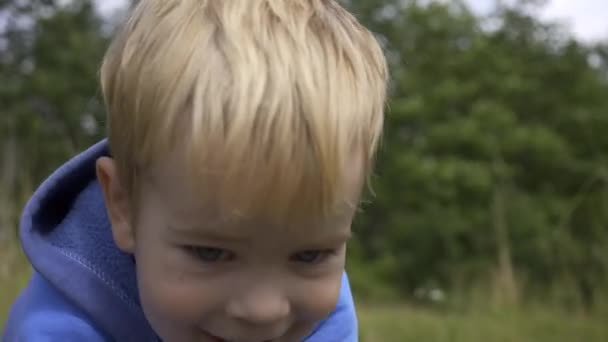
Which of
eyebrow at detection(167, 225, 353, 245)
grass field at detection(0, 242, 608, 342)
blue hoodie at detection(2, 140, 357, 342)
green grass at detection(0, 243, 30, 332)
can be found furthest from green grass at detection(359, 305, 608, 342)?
eyebrow at detection(167, 225, 353, 245)

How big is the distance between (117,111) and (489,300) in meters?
4.51

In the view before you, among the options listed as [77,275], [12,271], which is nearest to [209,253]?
[77,275]

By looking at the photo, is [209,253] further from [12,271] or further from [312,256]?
[12,271]

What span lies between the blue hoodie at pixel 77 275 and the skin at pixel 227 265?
241mm

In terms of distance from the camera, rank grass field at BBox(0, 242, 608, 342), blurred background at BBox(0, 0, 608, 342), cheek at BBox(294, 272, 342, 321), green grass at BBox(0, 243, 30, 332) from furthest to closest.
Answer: blurred background at BBox(0, 0, 608, 342) < green grass at BBox(0, 243, 30, 332) < grass field at BBox(0, 242, 608, 342) < cheek at BBox(294, 272, 342, 321)

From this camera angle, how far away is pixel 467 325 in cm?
422

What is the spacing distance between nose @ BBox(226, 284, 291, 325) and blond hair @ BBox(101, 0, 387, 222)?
0.43 ft

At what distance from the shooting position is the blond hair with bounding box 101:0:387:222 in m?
1.29

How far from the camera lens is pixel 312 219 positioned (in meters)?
1.33

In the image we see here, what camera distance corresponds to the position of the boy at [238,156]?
129 cm

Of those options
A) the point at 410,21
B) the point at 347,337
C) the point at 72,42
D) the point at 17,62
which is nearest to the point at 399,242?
the point at 410,21

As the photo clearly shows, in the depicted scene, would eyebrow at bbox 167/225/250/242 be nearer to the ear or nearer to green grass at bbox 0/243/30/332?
the ear

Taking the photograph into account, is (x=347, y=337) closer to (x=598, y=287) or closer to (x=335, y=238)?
(x=335, y=238)

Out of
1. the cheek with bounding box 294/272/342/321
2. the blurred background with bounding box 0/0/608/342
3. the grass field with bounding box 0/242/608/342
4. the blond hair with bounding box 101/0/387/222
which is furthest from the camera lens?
the blurred background with bounding box 0/0/608/342
